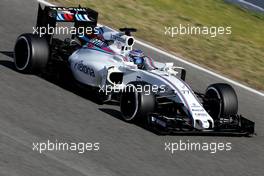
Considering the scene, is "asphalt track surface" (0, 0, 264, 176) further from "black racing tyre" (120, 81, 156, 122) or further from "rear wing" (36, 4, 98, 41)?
"rear wing" (36, 4, 98, 41)

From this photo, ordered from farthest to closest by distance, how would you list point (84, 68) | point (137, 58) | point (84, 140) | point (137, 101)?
point (84, 68)
point (137, 58)
point (137, 101)
point (84, 140)

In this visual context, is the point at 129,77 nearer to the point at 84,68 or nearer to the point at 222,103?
the point at 84,68

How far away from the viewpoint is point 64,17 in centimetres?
1527

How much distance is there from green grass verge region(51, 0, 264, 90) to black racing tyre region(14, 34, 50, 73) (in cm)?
427

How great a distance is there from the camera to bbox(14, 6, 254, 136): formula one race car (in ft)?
43.0

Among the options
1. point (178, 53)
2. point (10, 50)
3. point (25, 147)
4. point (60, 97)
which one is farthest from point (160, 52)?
point (25, 147)

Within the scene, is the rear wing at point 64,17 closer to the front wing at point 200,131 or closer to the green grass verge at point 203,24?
the front wing at point 200,131

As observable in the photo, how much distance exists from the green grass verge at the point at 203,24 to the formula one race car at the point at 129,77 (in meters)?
3.41

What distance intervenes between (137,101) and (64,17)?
290 centimetres

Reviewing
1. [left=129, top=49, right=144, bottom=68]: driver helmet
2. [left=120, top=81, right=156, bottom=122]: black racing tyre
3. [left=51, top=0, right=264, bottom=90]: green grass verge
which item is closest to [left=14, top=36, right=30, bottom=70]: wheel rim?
[left=129, top=49, right=144, bottom=68]: driver helmet

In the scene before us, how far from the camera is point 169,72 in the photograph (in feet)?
45.5

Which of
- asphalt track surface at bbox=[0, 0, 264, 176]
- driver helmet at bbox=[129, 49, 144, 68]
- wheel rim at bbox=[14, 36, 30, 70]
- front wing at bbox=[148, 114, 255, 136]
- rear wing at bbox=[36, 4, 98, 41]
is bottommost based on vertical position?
asphalt track surface at bbox=[0, 0, 264, 176]

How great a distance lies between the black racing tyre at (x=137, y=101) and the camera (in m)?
13.0

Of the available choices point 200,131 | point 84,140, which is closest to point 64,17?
point 200,131
